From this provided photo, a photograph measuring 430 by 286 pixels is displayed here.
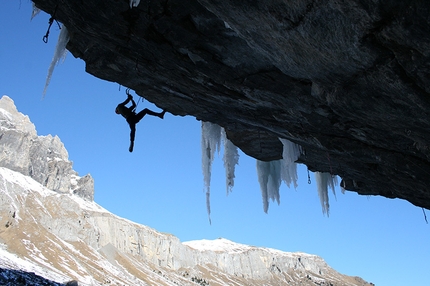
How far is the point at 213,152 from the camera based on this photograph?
12141mm

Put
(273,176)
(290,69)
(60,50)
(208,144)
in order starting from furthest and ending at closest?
(273,176), (208,144), (60,50), (290,69)

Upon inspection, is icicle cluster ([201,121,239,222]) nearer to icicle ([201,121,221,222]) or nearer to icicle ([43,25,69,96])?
icicle ([201,121,221,222])

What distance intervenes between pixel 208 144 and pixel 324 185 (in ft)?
16.7

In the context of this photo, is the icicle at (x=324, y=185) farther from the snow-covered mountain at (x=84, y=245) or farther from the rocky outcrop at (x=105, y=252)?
the rocky outcrop at (x=105, y=252)

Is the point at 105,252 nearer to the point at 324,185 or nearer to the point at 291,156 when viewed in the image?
the point at 324,185

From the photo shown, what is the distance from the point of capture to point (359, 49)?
16.2ft

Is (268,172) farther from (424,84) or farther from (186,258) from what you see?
(186,258)

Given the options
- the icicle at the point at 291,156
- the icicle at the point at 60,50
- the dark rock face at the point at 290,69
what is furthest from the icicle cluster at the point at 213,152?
the icicle at the point at 60,50

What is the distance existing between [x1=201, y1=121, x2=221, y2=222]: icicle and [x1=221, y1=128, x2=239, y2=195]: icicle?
0.44 metres

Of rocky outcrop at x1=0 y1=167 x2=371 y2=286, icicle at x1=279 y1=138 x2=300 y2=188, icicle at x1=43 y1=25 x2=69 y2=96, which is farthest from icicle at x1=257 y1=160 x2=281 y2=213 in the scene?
rocky outcrop at x1=0 y1=167 x2=371 y2=286

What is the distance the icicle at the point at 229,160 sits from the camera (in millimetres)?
12617

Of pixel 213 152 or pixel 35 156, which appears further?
pixel 35 156

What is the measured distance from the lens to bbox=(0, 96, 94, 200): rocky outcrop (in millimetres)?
123438

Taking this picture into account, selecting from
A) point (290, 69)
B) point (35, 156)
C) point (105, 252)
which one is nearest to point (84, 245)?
point (105, 252)
